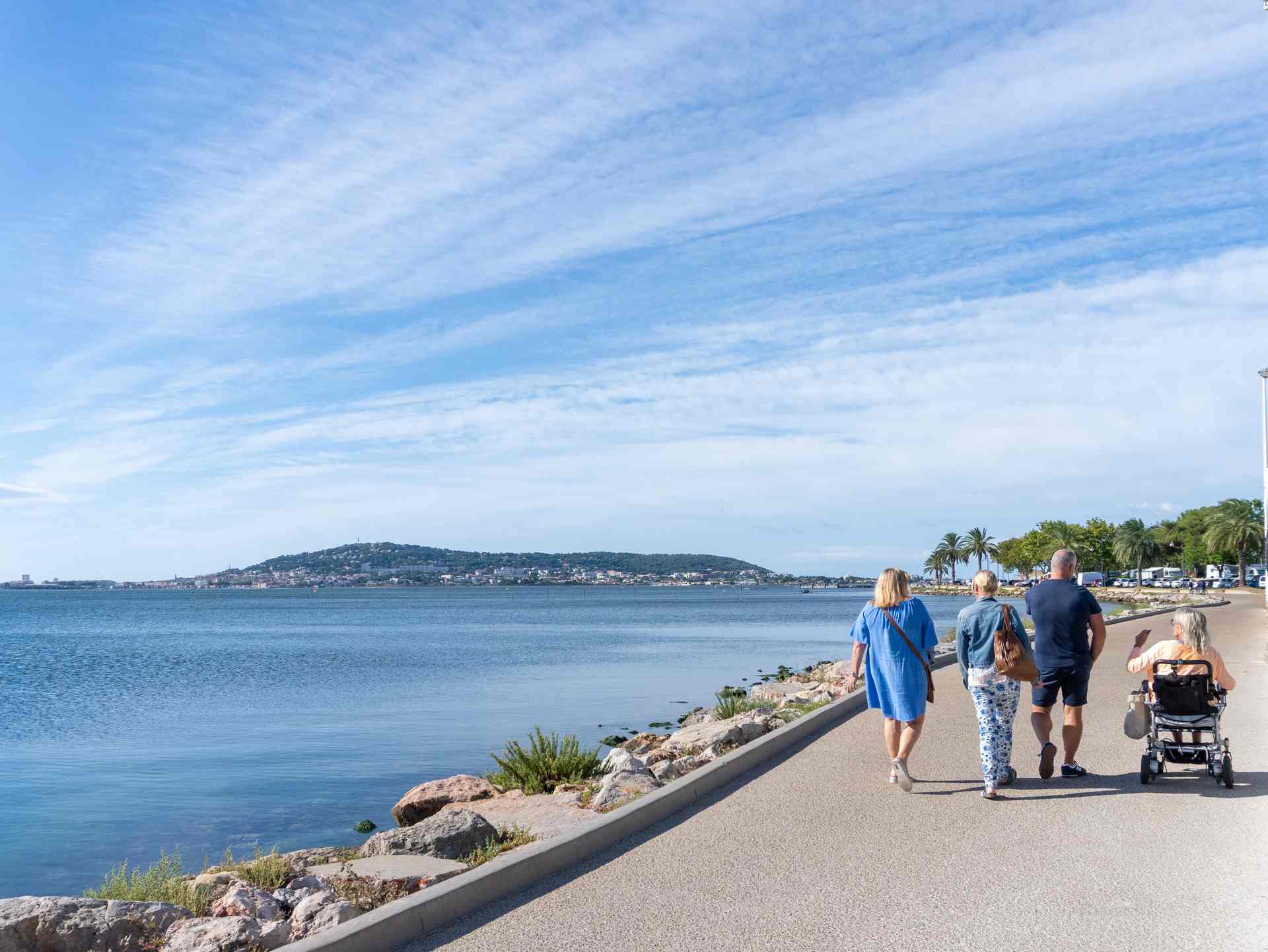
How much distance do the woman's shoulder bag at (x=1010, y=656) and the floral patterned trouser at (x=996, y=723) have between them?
0.32 feet

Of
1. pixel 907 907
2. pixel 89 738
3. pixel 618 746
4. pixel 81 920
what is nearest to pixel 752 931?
pixel 907 907

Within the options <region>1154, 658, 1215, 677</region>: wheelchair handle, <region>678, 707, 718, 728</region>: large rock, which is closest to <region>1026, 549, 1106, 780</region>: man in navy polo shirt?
<region>1154, 658, 1215, 677</region>: wheelchair handle

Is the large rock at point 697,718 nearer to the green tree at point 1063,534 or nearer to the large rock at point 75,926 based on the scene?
the large rock at point 75,926

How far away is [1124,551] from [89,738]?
120m

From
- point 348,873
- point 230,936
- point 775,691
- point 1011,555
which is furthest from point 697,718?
point 1011,555

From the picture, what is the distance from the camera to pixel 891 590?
888cm

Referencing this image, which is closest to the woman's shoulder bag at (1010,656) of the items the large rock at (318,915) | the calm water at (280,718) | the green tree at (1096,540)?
the large rock at (318,915)

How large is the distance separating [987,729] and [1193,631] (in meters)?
1.80

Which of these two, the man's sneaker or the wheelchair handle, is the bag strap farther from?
the wheelchair handle

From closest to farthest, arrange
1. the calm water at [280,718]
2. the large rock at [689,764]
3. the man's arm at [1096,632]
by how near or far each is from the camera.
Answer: the man's arm at [1096,632]
the large rock at [689,764]
the calm water at [280,718]

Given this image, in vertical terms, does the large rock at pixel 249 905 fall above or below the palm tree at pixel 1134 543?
below

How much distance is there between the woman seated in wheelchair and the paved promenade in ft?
2.70

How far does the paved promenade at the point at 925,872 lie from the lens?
5367 mm

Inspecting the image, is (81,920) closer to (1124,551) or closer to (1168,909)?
(1168,909)
